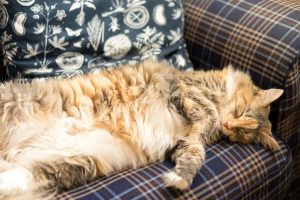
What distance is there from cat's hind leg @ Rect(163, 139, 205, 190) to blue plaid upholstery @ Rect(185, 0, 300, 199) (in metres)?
0.41

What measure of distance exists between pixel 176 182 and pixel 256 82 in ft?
2.07

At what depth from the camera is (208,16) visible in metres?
1.70

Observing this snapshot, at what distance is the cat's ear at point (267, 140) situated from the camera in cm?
140

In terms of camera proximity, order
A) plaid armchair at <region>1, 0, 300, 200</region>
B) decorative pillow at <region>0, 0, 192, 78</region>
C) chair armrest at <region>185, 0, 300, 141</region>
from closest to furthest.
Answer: plaid armchair at <region>1, 0, 300, 200</region>, decorative pillow at <region>0, 0, 192, 78</region>, chair armrest at <region>185, 0, 300, 141</region>

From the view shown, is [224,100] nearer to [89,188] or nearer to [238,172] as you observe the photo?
[238,172]

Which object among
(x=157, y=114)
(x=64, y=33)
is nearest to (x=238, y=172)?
(x=157, y=114)

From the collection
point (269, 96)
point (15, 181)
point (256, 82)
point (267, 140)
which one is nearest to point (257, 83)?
point (256, 82)

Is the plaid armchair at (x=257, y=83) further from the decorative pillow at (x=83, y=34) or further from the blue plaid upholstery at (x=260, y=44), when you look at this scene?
the decorative pillow at (x=83, y=34)

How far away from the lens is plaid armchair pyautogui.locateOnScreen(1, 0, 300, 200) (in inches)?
46.5

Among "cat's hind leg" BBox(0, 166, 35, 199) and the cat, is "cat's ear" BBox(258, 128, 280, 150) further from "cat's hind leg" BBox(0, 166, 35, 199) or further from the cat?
"cat's hind leg" BBox(0, 166, 35, 199)

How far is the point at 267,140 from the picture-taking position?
1.41 m

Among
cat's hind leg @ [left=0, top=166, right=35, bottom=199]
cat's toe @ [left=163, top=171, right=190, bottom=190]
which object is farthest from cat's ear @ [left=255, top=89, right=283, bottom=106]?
cat's hind leg @ [left=0, top=166, right=35, bottom=199]

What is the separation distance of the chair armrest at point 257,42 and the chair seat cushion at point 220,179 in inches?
7.4

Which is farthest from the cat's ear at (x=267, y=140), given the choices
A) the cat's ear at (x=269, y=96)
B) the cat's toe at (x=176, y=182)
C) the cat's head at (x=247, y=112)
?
the cat's toe at (x=176, y=182)
